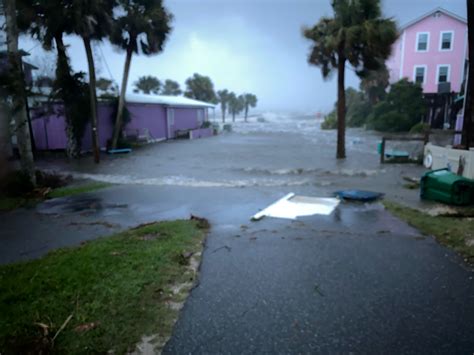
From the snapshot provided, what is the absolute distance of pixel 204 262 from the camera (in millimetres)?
4340

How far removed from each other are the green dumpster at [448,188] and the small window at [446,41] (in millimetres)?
26571

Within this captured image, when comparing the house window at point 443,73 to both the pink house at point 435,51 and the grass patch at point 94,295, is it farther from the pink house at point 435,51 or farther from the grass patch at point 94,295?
the grass patch at point 94,295

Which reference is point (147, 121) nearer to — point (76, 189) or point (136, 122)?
point (136, 122)

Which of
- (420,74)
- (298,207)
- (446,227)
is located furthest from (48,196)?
(420,74)

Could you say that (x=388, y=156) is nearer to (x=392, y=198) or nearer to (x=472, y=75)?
(x=472, y=75)

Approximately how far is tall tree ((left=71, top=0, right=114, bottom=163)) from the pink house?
2391 cm

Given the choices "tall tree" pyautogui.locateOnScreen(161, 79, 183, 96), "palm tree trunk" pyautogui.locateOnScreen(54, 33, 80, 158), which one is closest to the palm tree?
"palm tree trunk" pyautogui.locateOnScreen(54, 33, 80, 158)

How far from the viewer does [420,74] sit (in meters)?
29.8

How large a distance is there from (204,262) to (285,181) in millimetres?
6681

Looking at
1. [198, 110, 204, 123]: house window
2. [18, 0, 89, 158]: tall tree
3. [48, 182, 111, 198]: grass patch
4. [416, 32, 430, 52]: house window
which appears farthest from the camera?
[198, 110, 204, 123]: house window

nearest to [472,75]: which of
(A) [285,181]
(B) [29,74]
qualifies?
(A) [285,181]

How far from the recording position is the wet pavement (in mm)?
2791

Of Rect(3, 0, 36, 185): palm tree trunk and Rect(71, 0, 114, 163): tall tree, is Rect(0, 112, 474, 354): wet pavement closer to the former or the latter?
Rect(3, 0, 36, 185): palm tree trunk

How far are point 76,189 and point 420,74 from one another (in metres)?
30.6
